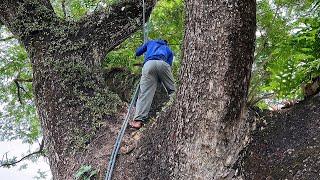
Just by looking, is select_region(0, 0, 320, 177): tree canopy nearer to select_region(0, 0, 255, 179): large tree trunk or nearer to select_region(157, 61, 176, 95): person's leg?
select_region(0, 0, 255, 179): large tree trunk

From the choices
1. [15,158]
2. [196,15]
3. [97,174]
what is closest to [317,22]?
[196,15]

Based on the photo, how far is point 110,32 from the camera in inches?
219

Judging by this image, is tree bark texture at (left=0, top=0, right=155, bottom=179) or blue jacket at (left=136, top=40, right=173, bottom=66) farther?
blue jacket at (left=136, top=40, right=173, bottom=66)

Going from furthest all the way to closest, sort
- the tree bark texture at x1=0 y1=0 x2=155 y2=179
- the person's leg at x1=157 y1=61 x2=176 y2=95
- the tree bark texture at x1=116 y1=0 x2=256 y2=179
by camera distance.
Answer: the person's leg at x1=157 y1=61 x2=176 y2=95, the tree bark texture at x1=0 y1=0 x2=155 y2=179, the tree bark texture at x1=116 y1=0 x2=256 y2=179

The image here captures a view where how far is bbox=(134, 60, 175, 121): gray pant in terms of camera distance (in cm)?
476

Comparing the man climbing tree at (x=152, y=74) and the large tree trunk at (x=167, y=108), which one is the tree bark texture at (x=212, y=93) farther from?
the man climbing tree at (x=152, y=74)

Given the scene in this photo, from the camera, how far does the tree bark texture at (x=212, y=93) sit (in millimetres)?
3227

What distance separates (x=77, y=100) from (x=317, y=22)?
2.69 meters

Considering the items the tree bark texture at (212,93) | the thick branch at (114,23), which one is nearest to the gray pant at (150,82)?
the thick branch at (114,23)

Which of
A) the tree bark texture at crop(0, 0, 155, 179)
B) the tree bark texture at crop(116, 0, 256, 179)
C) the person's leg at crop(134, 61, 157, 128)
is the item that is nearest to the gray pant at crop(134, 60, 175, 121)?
the person's leg at crop(134, 61, 157, 128)

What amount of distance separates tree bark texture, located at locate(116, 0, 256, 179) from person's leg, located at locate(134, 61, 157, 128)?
1.22 meters

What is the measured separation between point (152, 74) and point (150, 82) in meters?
0.11

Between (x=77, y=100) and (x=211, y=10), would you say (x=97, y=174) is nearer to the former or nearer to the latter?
(x=77, y=100)

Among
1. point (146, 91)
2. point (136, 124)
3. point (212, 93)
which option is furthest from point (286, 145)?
point (146, 91)
